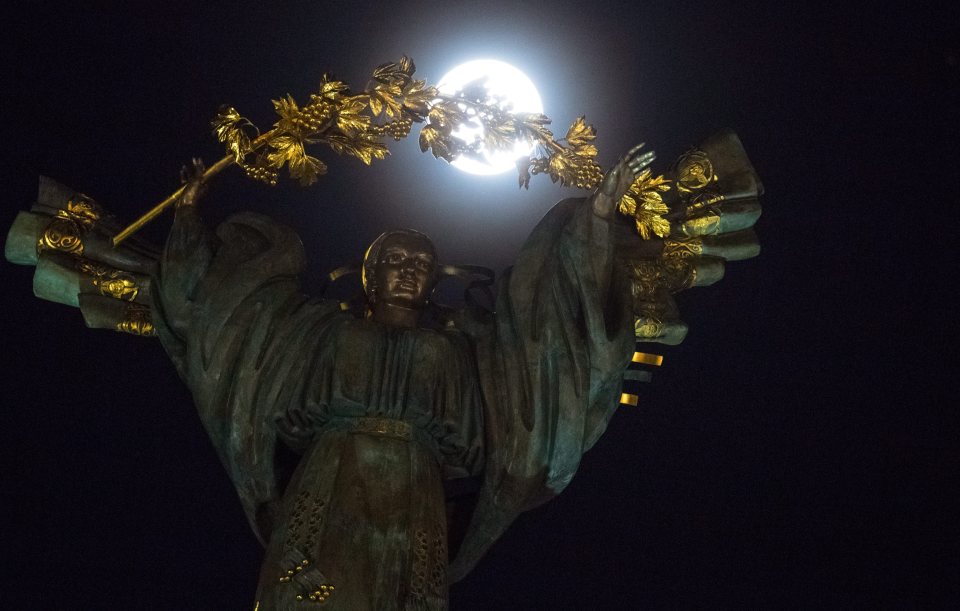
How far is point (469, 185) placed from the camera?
912 centimetres

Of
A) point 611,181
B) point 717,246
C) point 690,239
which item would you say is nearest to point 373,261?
point 611,181

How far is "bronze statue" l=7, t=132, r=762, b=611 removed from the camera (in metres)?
6.15

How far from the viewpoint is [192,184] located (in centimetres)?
654

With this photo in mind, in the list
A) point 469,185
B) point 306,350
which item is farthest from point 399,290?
point 469,185

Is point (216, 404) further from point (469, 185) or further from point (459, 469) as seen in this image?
point (469, 185)

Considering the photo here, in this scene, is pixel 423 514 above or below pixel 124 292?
below

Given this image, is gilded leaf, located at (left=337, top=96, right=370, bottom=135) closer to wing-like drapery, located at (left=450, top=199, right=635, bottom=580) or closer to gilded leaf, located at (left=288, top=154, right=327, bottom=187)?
gilded leaf, located at (left=288, top=154, right=327, bottom=187)

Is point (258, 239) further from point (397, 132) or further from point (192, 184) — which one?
point (397, 132)

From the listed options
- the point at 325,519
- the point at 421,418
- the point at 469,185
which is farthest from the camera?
the point at 469,185

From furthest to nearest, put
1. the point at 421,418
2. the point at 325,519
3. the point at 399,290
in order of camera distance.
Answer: the point at 399,290
the point at 421,418
the point at 325,519

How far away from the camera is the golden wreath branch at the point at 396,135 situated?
21.8ft

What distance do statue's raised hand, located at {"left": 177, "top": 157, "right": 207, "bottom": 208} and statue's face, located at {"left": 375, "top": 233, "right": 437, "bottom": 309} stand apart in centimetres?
92

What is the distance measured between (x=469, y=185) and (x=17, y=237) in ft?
10.4

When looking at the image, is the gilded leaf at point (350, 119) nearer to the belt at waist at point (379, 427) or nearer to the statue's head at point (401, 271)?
the statue's head at point (401, 271)
